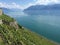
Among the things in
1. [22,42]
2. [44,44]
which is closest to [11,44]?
[22,42]

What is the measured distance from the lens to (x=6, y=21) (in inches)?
2579

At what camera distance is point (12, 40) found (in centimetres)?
4612

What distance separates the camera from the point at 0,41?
42.1m

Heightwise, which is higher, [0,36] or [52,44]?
[0,36]

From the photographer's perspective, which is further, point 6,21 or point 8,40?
point 6,21

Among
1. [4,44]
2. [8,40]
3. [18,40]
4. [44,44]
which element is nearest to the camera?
[4,44]

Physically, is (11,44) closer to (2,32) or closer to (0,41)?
(0,41)

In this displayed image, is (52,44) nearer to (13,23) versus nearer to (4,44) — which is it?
(13,23)

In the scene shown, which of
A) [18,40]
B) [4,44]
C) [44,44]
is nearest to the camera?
[4,44]

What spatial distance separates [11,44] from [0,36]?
4167mm

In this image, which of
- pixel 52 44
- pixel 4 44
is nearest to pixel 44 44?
pixel 52 44

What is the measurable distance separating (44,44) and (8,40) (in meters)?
17.4

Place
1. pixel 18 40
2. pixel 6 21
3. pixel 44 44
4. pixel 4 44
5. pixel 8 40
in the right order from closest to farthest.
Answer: pixel 4 44, pixel 8 40, pixel 18 40, pixel 44 44, pixel 6 21

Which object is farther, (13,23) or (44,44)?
(13,23)
